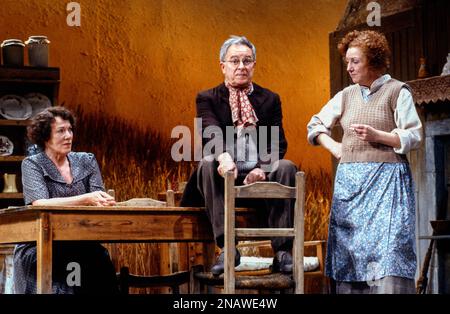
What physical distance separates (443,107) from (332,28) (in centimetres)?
155

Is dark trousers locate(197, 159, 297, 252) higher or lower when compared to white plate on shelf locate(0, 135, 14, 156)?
lower

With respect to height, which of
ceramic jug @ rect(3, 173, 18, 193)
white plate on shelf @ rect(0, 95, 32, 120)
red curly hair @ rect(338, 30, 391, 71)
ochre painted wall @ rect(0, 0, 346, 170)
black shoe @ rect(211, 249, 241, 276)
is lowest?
black shoe @ rect(211, 249, 241, 276)

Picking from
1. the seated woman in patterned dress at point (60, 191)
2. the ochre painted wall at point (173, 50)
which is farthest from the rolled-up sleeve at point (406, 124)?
the ochre painted wall at point (173, 50)

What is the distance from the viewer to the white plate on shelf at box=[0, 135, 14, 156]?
6.41m

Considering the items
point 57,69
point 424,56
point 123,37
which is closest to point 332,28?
point 424,56

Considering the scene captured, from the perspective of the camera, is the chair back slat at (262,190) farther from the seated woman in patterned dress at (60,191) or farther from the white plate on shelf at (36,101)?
the white plate on shelf at (36,101)

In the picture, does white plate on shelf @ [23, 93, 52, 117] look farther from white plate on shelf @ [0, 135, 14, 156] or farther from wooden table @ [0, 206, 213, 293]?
wooden table @ [0, 206, 213, 293]

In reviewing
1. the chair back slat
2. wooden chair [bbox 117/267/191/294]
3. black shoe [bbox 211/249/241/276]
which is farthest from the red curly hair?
wooden chair [bbox 117/267/191/294]

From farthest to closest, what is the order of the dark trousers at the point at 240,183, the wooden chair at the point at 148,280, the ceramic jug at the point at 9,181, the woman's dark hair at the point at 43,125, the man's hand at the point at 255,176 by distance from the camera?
the ceramic jug at the point at 9,181 → the wooden chair at the point at 148,280 → the woman's dark hair at the point at 43,125 → the man's hand at the point at 255,176 → the dark trousers at the point at 240,183

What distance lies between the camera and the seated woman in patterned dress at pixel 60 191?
179 inches

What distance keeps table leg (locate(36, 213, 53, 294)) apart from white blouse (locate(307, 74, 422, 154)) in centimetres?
146

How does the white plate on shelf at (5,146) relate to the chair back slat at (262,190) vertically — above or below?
above

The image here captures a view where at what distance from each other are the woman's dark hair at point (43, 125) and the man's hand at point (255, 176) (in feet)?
3.52

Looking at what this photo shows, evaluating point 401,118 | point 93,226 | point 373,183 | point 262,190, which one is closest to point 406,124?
point 401,118
